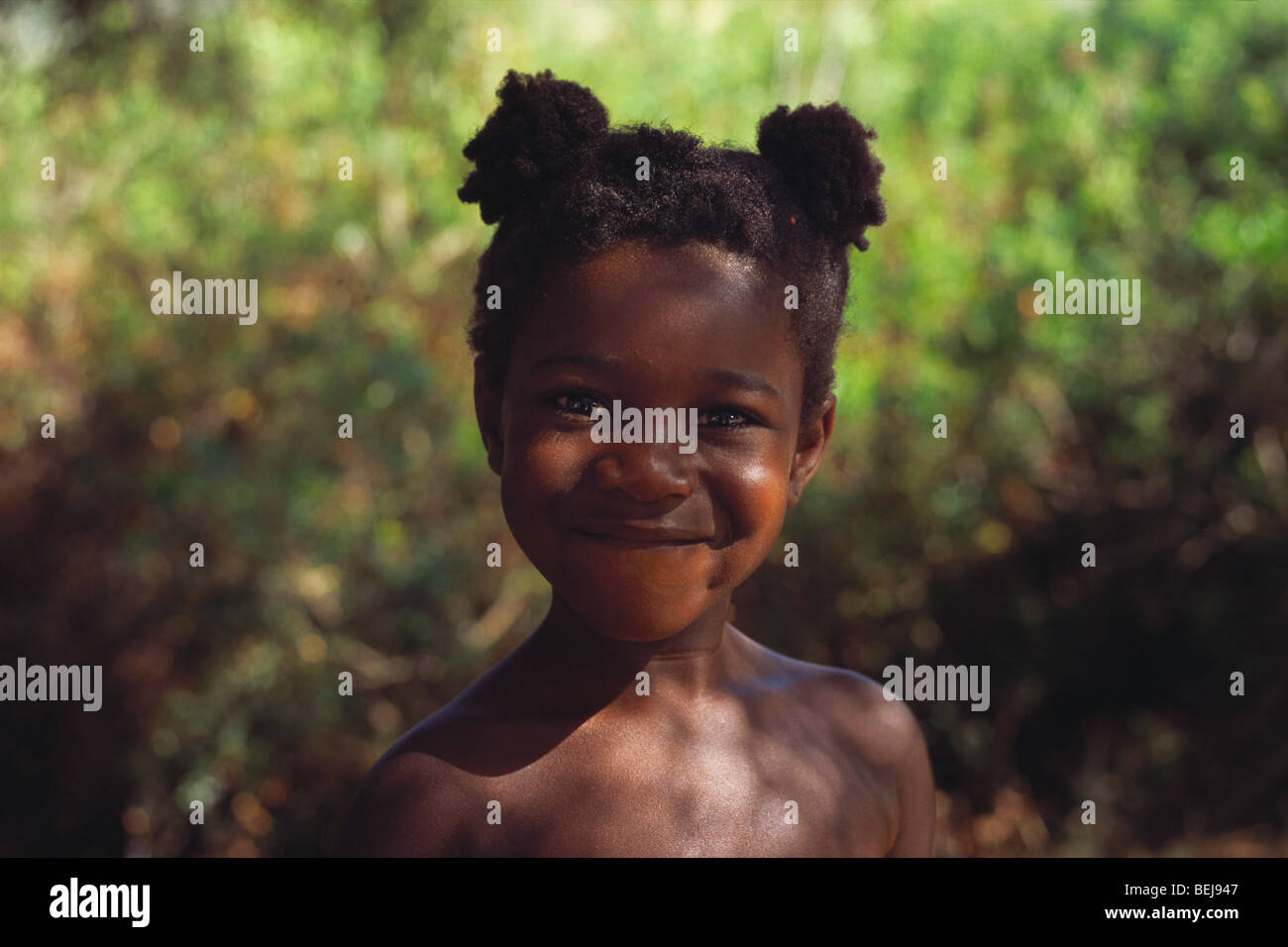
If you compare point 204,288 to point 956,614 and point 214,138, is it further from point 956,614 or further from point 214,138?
point 956,614

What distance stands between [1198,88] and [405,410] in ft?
15.9

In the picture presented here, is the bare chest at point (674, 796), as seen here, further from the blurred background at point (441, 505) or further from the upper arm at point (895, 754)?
the blurred background at point (441, 505)

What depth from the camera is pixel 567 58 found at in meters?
7.67

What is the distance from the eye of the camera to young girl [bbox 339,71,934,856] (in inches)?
68.9

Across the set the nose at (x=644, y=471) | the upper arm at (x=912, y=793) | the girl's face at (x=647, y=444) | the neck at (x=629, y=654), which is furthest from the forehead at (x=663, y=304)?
the upper arm at (x=912, y=793)

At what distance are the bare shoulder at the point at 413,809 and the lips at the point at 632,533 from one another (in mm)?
416

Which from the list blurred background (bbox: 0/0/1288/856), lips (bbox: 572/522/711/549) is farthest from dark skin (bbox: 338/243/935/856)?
blurred background (bbox: 0/0/1288/856)

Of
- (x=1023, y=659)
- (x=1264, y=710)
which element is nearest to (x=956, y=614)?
(x=1023, y=659)

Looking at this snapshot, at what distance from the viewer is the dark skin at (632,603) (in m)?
1.74

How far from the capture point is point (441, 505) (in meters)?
5.70

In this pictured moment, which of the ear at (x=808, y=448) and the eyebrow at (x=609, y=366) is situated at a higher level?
the eyebrow at (x=609, y=366)

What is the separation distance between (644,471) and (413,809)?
0.62 metres

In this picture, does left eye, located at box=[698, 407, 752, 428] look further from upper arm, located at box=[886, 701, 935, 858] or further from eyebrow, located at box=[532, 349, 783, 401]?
upper arm, located at box=[886, 701, 935, 858]

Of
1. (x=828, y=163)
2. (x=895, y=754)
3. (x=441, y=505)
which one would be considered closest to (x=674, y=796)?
(x=895, y=754)
